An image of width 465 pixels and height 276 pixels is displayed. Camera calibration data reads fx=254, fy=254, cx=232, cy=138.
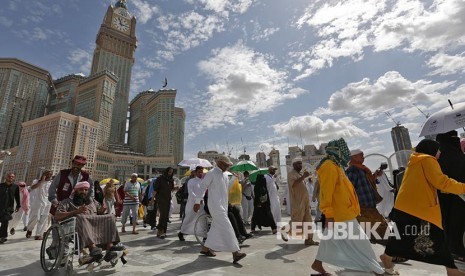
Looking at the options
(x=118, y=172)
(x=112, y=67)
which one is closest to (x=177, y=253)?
(x=118, y=172)

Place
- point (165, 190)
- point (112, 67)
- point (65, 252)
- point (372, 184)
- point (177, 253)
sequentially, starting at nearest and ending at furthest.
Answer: point (65, 252) → point (372, 184) → point (177, 253) → point (165, 190) → point (112, 67)

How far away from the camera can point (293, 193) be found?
562cm

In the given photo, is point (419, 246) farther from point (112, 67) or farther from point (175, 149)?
point (112, 67)

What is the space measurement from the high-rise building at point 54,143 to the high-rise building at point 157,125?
26.5 m

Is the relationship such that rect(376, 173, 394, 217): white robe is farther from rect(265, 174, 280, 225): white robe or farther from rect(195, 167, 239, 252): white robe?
rect(195, 167, 239, 252): white robe

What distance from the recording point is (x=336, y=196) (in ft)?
9.68

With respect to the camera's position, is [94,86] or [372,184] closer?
[372,184]

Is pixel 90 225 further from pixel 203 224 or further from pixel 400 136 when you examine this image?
pixel 400 136

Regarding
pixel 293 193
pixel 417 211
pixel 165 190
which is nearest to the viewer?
pixel 417 211

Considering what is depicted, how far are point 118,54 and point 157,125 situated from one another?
143 feet

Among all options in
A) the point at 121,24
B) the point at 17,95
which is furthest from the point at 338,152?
the point at 121,24

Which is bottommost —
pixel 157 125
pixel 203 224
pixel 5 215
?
pixel 203 224

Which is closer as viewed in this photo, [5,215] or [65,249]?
[65,249]

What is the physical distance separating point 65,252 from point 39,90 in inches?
5387
